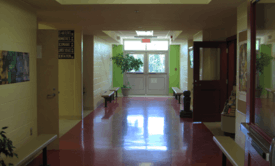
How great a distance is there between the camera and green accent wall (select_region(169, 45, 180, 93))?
1235 centimetres

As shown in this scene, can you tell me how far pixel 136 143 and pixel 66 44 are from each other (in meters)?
3.75

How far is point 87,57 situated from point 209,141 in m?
5.18

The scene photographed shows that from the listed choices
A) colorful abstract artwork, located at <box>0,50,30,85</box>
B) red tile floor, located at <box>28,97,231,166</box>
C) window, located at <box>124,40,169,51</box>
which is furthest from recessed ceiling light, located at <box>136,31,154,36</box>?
colorful abstract artwork, located at <box>0,50,30,85</box>

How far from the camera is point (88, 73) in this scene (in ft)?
26.5

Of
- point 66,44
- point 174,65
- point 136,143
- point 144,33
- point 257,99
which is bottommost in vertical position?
point 136,143

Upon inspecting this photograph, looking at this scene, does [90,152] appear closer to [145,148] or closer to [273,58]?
[145,148]

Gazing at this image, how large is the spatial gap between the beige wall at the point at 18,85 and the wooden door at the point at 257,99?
302 cm

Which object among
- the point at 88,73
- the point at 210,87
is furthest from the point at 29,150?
the point at 88,73

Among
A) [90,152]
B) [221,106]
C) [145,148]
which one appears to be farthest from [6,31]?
[221,106]

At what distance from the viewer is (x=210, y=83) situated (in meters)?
6.14

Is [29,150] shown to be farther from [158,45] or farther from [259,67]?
[158,45]

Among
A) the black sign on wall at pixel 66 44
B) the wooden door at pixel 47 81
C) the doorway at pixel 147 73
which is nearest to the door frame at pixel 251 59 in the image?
the wooden door at pixel 47 81

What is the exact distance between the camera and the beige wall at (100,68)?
27.9 ft

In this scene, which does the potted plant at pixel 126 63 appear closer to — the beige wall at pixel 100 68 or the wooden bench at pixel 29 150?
the beige wall at pixel 100 68
